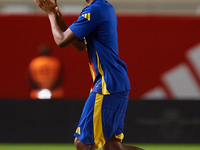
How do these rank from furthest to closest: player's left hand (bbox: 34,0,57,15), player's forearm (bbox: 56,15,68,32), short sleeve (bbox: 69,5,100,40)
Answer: player's forearm (bbox: 56,15,68,32) < player's left hand (bbox: 34,0,57,15) < short sleeve (bbox: 69,5,100,40)

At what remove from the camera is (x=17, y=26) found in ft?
31.7

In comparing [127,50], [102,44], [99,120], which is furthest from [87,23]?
[127,50]

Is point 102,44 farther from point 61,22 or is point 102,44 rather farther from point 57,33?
point 61,22

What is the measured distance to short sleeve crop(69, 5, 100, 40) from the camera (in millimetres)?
3293

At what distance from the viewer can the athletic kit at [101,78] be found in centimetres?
330

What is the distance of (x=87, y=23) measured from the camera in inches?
130

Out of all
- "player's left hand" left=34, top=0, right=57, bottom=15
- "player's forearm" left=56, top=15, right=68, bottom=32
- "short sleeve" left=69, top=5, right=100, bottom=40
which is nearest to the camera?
"short sleeve" left=69, top=5, right=100, bottom=40

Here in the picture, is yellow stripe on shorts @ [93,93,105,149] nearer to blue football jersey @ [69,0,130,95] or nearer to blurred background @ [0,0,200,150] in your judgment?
blue football jersey @ [69,0,130,95]

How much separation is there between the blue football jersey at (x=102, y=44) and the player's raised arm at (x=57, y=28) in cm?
6

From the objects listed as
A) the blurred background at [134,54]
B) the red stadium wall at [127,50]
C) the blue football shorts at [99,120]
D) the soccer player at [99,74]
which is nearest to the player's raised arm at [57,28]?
the soccer player at [99,74]

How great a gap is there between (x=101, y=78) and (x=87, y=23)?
0.39 meters

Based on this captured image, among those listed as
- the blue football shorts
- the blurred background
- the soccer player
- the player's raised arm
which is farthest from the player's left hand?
the blurred background

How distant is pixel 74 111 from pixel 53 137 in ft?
1.49

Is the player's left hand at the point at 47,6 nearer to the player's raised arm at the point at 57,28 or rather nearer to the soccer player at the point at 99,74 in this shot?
the player's raised arm at the point at 57,28
